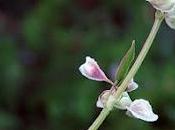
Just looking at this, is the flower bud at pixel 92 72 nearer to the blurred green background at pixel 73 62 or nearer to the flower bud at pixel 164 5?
the flower bud at pixel 164 5

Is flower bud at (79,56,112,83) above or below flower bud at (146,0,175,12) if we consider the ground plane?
below

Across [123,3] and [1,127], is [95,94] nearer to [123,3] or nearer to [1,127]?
[1,127]

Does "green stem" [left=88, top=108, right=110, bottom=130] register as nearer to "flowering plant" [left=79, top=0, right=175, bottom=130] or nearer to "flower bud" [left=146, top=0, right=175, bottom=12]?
"flowering plant" [left=79, top=0, right=175, bottom=130]

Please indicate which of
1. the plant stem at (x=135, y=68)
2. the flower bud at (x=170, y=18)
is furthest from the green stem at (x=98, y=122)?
the flower bud at (x=170, y=18)

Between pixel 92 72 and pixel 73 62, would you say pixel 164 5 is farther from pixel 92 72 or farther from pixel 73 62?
pixel 73 62

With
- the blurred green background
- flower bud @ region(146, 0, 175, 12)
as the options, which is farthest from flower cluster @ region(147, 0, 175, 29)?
the blurred green background

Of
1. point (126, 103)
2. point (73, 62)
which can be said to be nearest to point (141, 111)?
point (126, 103)

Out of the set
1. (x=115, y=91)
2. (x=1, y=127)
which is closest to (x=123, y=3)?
(x=1, y=127)

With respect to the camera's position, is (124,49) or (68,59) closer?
(124,49)
